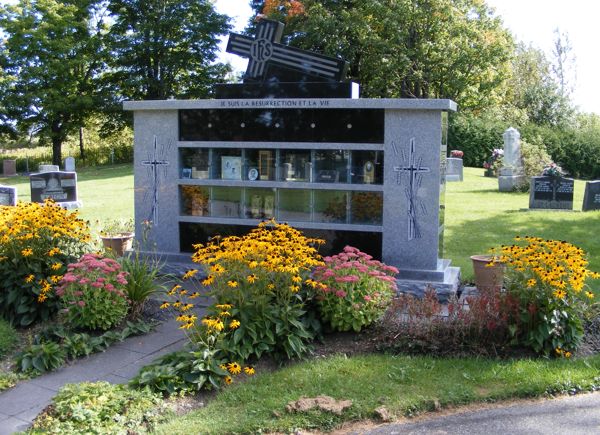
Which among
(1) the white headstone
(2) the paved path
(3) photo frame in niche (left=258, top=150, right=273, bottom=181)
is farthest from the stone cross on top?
(1) the white headstone

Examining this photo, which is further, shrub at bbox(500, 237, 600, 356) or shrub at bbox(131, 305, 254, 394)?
shrub at bbox(500, 237, 600, 356)

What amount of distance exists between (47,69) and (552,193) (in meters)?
30.4

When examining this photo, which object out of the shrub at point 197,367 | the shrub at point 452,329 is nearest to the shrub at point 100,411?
the shrub at point 197,367

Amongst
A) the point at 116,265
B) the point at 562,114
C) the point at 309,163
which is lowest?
the point at 116,265

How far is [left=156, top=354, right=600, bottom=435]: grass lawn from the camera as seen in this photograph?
14.0 ft

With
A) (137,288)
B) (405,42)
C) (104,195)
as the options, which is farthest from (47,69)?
(137,288)

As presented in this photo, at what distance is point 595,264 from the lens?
9375mm

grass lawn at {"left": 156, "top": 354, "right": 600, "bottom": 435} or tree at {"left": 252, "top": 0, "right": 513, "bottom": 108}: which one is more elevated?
tree at {"left": 252, "top": 0, "right": 513, "bottom": 108}

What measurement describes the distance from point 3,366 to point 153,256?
319 cm

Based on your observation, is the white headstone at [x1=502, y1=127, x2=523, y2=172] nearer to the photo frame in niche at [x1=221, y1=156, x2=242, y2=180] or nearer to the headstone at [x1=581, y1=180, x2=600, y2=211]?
the headstone at [x1=581, y1=180, x2=600, y2=211]

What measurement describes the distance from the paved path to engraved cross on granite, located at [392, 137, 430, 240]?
313 centimetres

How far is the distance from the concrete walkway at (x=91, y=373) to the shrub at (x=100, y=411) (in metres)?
0.26

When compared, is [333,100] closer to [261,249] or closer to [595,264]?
[261,249]

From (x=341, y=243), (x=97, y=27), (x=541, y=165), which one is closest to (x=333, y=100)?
(x=341, y=243)
